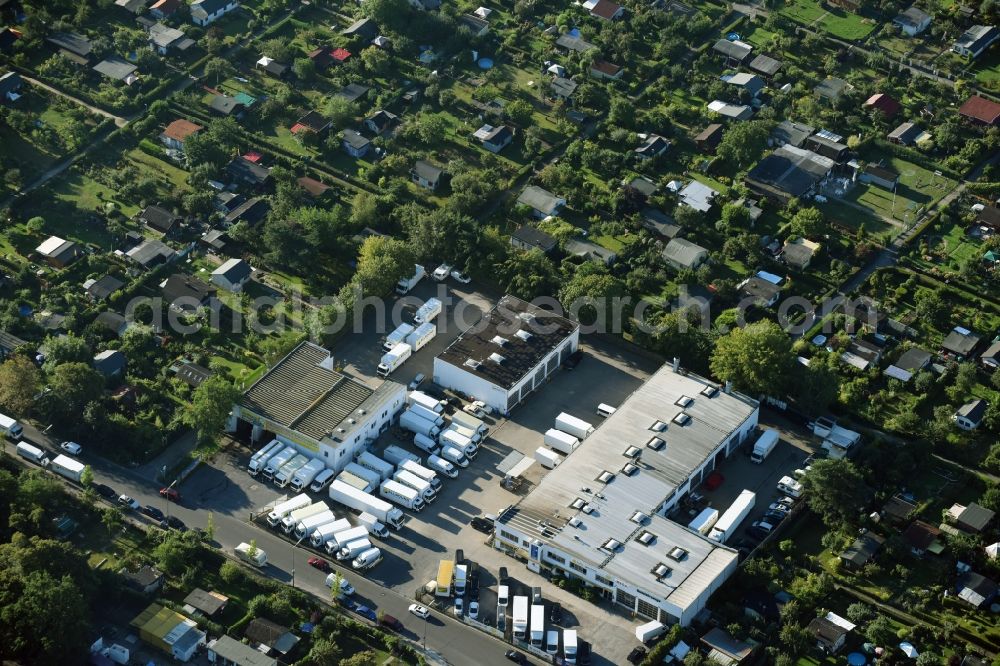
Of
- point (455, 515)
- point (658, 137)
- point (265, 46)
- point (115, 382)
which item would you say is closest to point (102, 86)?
point (265, 46)

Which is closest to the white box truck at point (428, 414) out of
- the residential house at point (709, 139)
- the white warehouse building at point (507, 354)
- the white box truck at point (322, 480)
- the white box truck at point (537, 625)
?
the white warehouse building at point (507, 354)

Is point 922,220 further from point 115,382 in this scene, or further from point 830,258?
point 115,382

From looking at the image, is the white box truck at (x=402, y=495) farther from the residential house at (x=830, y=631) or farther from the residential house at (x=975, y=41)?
the residential house at (x=975, y=41)

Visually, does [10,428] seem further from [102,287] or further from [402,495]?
[402,495]

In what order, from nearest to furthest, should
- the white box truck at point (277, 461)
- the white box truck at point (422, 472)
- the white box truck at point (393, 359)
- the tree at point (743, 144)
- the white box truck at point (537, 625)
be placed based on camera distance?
the white box truck at point (537, 625)
the white box truck at point (422, 472)
the white box truck at point (277, 461)
the white box truck at point (393, 359)
the tree at point (743, 144)

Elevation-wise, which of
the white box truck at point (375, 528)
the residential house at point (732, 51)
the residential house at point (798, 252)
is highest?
the residential house at point (732, 51)

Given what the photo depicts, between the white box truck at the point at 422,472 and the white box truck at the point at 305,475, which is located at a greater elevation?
the white box truck at the point at 422,472
